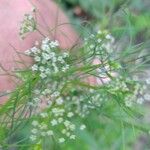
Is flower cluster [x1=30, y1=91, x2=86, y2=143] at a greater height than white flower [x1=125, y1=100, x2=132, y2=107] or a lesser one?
lesser

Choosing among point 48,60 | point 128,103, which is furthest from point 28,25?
point 128,103

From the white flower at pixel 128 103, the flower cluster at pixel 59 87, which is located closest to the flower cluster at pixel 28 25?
the flower cluster at pixel 59 87

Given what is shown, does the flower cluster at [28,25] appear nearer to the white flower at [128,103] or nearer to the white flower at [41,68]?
the white flower at [41,68]

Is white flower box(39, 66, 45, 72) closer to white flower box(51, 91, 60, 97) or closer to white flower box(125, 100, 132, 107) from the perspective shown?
white flower box(51, 91, 60, 97)

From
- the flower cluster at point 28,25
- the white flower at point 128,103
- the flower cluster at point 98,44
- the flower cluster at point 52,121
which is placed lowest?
the flower cluster at point 52,121

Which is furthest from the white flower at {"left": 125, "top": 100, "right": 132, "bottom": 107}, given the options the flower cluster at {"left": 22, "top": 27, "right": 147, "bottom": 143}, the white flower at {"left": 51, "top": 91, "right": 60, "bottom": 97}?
the white flower at {"left": 51, "top": 91, "right": 60, "bottom": 97}

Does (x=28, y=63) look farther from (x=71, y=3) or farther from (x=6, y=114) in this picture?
(x=71, y=3)

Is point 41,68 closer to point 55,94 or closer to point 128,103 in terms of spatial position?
point 55,94

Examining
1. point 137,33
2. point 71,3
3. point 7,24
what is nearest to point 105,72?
point 7,24

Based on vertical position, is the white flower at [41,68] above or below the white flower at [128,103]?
above
